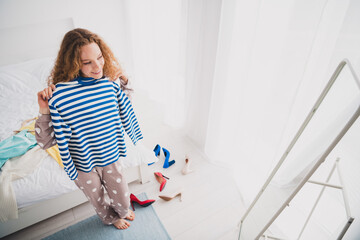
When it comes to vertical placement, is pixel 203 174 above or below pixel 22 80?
below

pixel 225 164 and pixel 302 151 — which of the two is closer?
pixel 302 151

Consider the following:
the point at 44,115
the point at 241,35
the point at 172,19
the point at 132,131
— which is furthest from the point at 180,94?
the point at 44,115

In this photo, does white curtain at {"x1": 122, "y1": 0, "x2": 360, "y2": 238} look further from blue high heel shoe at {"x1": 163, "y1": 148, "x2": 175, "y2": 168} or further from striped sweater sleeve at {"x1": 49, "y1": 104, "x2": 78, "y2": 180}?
striped sweater sleeve at {"x1": 49, "y1": 104, "x2": 78, "y2": 180}

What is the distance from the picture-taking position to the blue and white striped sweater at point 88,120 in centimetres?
93

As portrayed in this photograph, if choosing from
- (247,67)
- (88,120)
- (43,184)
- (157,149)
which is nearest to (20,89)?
(43,184)

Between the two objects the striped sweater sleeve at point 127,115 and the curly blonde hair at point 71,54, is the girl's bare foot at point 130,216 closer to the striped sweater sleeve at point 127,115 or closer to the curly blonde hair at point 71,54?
the striped sweater sleeve at point 127,115

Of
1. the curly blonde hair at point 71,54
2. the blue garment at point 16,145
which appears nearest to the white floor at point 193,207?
the blue garment at point 16,145

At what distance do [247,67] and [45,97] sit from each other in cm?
126

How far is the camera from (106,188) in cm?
133

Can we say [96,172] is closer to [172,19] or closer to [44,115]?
[44,115]

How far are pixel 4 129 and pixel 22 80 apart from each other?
80cm

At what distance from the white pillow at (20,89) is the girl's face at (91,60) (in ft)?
4.29

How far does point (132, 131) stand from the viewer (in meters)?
1.26

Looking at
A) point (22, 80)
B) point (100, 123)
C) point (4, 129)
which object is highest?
point (100, 123)
